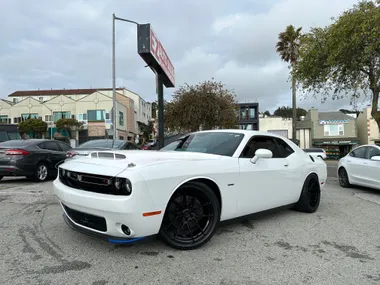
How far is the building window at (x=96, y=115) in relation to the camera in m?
48.6

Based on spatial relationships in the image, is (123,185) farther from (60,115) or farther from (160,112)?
(60,115)

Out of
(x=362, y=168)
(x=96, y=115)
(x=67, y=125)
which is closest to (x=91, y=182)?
(x=362, y=168)

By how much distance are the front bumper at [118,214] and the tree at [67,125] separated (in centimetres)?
4567

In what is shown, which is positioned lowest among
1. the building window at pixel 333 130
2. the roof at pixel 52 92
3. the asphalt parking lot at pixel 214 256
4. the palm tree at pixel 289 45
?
the asphalt parking lot at pixel 214 256

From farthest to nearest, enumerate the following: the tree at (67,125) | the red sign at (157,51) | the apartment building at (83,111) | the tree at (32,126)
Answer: the apartment building at (83,111) → the tree at (32,126) → the tree at (67,125) → the red sign at (157,51)

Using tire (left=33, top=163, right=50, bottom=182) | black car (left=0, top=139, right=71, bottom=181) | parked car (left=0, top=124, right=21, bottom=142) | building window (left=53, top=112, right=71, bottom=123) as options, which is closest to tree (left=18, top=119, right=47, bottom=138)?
building window (left=53, top=112, right=71, bottom=123)

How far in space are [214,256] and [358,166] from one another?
6727 mm

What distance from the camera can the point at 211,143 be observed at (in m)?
4.54

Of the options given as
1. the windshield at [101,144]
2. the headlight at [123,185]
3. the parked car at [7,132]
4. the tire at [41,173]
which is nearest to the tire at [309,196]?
the headlight at [123,185]

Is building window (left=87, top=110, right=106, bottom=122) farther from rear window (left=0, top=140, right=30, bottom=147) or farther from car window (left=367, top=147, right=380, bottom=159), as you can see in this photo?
car window (left=367, top=147, right=380, bottom=159)

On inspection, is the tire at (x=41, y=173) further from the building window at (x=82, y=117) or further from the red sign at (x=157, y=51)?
the building window at (x=82, y=117)

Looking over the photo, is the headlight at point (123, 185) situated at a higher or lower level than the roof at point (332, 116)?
lower

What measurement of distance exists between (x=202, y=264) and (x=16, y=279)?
1739 millimetres

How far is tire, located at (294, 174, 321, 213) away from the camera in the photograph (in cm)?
533
